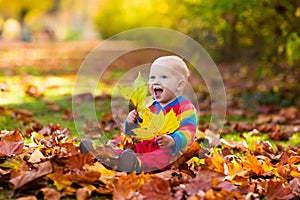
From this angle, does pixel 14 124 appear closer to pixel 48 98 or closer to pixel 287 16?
pixel 48 98

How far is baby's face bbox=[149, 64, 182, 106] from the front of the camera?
8.80ft

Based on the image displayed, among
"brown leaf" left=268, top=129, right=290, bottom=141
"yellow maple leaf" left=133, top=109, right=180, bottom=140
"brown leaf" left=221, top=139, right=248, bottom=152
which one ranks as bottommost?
"brown leaf" left=268, top=129, right=290, bottom=141

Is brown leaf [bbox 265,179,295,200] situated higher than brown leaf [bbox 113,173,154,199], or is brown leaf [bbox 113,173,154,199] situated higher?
brown leaf [bbox 113,173,154,199]

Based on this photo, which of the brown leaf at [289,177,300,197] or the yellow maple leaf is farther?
the yellow maple leaf

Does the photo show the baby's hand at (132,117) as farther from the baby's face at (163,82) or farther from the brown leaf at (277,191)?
the brown leaf at (277,191)

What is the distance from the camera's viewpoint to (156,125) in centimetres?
249

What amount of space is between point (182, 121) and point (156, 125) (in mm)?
230

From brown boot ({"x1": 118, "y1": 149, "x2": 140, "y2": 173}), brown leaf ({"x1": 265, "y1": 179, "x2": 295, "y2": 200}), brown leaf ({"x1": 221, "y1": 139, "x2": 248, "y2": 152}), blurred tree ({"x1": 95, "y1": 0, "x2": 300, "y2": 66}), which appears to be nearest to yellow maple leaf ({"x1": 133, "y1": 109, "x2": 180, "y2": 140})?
brown boot ({"x1": 118, "y1": 149, "x2": 140, "y2": 173})

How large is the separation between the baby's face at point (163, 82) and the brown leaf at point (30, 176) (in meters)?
0.74

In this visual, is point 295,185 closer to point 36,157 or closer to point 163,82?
point 163,82

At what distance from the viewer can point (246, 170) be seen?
251 centimetres

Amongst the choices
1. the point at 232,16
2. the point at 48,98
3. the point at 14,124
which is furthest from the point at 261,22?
the point at 14,124

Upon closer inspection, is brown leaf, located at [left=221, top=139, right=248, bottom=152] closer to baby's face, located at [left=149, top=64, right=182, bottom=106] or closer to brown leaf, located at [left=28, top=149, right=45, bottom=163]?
baby's face, located at [left=149, top=64, right=182, bottom=106]

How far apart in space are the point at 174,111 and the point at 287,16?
3.67 m
